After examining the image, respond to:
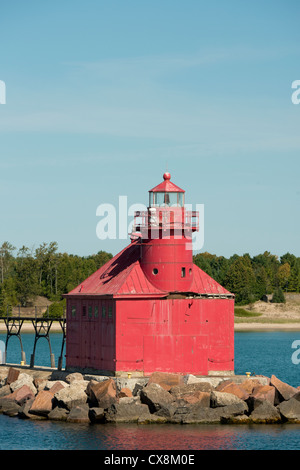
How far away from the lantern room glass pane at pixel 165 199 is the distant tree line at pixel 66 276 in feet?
214

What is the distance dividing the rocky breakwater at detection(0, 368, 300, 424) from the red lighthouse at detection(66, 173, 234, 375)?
134 cm

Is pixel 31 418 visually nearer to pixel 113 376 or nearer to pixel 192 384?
pixel 113 376

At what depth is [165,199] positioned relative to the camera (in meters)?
45.7

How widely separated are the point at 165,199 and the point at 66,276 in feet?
256

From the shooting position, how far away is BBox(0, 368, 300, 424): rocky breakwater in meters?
40.2

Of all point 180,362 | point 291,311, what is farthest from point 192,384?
point 291,311

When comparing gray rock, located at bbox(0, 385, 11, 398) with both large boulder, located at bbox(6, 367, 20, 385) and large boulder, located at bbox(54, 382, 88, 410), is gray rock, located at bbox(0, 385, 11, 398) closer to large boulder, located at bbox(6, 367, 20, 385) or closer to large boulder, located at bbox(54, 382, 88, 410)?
large boulder, located at bbox(6, 367, 20, 385)

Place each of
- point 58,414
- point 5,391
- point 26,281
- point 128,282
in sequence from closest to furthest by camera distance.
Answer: point 58,414 < point 128,282 < point 5,391 < point 26,281

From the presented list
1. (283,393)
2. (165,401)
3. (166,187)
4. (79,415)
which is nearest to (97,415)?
(79,415)

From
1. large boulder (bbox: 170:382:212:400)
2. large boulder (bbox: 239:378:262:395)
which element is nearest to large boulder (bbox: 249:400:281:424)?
large boulder (bbox: 239:378:262:395)

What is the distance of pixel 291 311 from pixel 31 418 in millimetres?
89447

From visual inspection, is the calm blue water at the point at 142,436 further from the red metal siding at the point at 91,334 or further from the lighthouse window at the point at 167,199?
the lighthouse window at the point at 167,199

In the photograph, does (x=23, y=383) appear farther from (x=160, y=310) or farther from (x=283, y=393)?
(x=283, y=393)

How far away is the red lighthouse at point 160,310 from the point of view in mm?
43750
